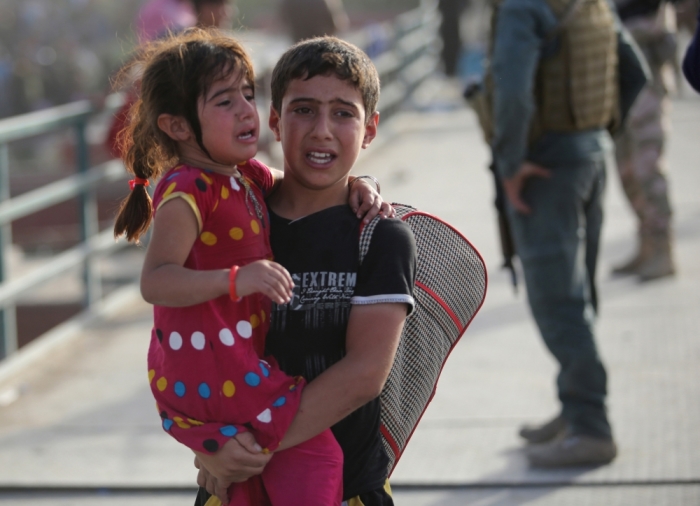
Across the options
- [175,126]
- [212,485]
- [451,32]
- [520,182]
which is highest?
[175,126]

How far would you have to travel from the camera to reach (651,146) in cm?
631

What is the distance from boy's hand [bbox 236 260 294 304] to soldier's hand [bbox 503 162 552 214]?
84.0 inches

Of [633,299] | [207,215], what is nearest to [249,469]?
[207,215]

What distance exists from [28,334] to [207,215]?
8939 millimetres

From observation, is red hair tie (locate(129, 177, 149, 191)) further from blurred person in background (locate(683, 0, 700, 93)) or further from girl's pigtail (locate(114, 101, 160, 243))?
blurred person in background (locate(683, 0, 700, 93))

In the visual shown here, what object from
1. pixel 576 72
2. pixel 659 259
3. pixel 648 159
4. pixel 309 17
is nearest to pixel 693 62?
pixel 576 72

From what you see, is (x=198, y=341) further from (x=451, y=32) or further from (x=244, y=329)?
(x=451, y=32)

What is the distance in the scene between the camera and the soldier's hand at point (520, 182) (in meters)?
3.76

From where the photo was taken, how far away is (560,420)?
4121mm

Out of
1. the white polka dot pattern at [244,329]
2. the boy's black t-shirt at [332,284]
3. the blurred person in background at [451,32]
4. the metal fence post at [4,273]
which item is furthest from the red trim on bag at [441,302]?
the blurred person in background at [451,32]

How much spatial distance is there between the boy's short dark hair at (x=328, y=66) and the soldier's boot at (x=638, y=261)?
4709 millimetres

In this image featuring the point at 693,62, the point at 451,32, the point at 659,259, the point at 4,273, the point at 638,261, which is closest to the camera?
the point at 693,62

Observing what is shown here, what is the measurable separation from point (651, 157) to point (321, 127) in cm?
474

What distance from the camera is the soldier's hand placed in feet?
12.3
